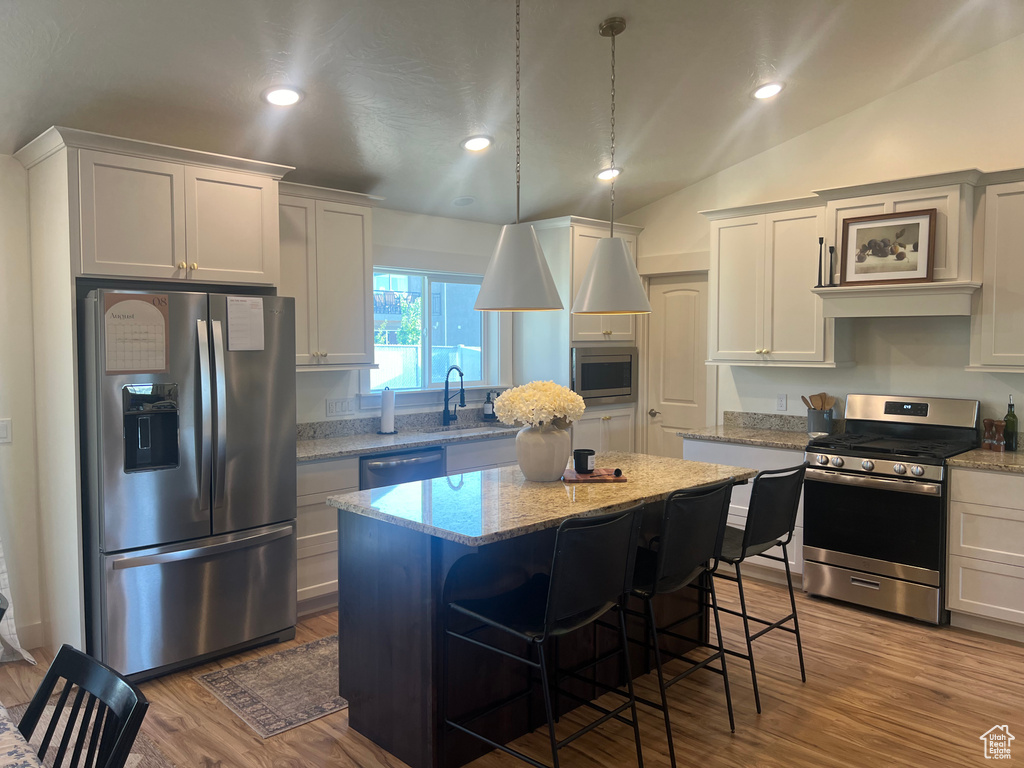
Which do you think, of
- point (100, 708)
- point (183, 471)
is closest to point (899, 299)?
point (183, 471)

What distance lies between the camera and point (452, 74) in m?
3.29

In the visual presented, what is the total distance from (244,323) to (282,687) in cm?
158

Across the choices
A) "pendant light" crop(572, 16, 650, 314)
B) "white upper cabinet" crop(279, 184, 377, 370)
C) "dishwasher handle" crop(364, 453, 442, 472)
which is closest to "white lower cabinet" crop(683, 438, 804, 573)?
"dishwasher handle" crop(364, 453, 442, 472)

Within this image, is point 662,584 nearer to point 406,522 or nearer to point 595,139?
point 406,522

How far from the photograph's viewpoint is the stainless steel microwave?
17.0 feet

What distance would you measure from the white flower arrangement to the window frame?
6.27 feet

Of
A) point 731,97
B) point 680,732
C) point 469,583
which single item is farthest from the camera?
point 731,97

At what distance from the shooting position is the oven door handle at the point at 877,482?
11.9 feet

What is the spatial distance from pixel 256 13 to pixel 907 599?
3968 millimetres

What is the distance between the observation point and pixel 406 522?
2.32 m

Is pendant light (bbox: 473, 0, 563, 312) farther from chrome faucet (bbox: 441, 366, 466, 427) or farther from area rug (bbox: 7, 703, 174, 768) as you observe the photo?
chrome faucet (bbox: 441, 366, 466, 427)

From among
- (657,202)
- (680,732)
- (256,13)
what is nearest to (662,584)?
(680,732)

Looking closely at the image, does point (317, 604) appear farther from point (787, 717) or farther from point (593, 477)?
point (787, 717)

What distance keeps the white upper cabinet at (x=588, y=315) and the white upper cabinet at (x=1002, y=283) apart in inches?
83.8
